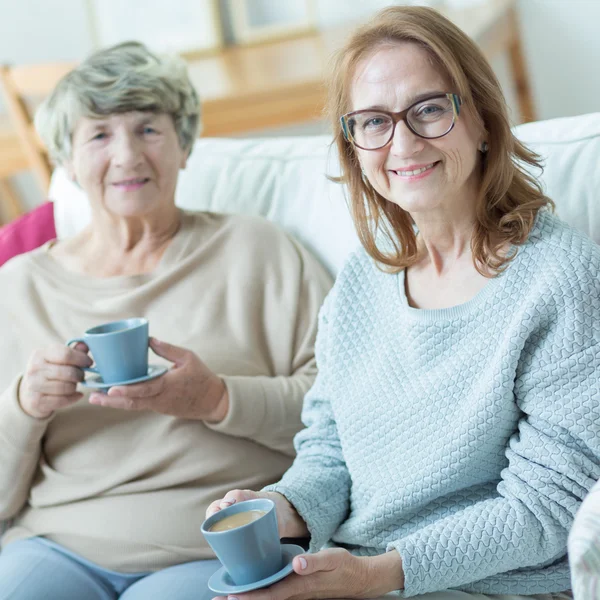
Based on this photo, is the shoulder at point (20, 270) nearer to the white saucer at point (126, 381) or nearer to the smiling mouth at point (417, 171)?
the white saucer at point (126, 381)

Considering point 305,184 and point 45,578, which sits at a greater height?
point 305,184

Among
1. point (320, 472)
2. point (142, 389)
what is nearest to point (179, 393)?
point (142, 389)

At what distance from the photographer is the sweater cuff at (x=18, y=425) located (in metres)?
1.49

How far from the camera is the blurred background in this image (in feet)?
10.2

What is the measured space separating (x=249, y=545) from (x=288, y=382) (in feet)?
1.93

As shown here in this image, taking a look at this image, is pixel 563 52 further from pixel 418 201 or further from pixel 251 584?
pixel 251 584

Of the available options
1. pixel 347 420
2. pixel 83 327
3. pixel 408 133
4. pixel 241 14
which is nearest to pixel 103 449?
pixel 83 327

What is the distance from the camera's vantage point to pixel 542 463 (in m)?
1.05

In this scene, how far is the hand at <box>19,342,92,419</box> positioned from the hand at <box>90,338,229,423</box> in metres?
0.07

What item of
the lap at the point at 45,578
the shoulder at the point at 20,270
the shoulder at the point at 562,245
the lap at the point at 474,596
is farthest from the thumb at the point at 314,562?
the shoulder at the point at 20,270

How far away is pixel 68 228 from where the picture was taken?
2.01m

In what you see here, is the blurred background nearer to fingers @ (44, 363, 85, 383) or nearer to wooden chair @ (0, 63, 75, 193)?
wooden chair @ (0, 63, 75, 193)

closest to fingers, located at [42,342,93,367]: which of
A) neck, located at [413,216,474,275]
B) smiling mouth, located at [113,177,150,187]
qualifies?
smiling mouth, located at [113,177,150,187]

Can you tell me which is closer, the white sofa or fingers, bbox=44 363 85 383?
the white sofa
